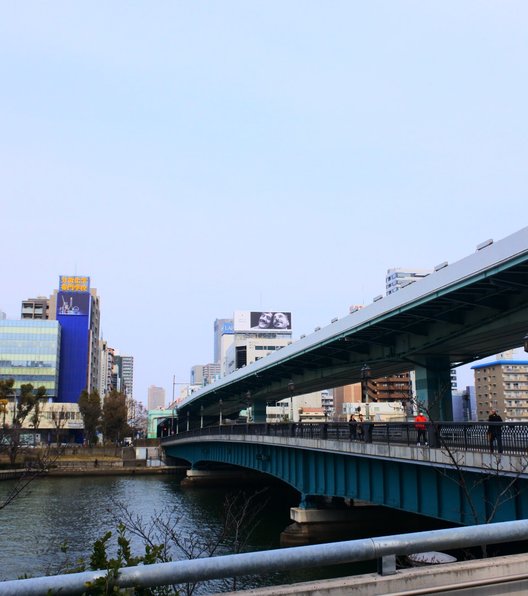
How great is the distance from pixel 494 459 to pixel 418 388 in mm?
21661

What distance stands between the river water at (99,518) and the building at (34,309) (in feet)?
307

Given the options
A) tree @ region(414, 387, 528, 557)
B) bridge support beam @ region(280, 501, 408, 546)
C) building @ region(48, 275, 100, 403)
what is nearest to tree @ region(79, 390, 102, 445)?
building @ region(48, 275, 100, 403)

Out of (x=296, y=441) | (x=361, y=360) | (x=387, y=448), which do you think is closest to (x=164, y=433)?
(x=361, y=360)

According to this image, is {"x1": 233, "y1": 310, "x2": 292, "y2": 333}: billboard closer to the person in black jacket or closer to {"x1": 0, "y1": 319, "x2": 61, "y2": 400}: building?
{"x1": 0, "y1": 319, "x2": 61, "y2": 400}: building

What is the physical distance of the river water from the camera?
83.4ft

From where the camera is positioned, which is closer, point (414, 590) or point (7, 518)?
point (414, 590)

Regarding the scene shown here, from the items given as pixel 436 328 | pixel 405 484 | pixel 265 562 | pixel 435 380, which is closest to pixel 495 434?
pixel 405 484

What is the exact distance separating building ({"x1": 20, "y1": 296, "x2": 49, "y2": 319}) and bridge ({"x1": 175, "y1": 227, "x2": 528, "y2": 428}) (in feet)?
378

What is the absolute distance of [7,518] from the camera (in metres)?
41.5

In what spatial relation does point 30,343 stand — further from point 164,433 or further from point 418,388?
point 418,388

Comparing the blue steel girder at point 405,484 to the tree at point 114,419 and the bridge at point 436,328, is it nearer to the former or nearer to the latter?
the bridge at point 436,328

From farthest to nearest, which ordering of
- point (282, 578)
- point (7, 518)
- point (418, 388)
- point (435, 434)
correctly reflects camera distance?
point (7, 518), point (418, 388), point (282, 578), point (435, 434)

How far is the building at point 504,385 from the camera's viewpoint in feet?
465

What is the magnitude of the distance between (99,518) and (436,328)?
25.5 metres
